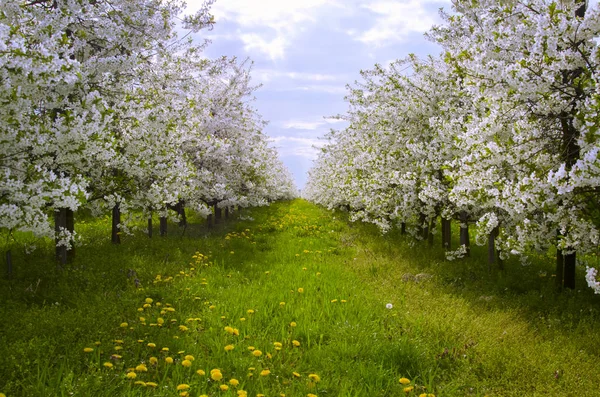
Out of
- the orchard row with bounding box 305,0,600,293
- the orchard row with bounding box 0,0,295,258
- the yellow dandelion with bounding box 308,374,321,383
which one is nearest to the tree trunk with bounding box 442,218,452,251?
the orchard row with bounding box 305,0,600,293

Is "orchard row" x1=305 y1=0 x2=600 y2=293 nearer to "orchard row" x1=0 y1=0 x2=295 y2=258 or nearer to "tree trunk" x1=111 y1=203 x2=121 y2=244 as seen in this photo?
"orchard row" x1=0 y1=0 x2=295 y2=258

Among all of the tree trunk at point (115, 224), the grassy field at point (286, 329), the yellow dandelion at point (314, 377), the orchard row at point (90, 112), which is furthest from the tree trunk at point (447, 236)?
the tree trunk at point (115, 224)

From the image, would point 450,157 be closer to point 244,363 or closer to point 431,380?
point 431,380

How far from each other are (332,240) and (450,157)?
702 cm

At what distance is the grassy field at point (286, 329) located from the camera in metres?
5.39

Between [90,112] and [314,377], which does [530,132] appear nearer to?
[314,377]

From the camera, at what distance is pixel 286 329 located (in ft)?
23.7

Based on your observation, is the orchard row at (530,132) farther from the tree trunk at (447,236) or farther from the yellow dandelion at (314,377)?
the yellow dandelion at (314,377)

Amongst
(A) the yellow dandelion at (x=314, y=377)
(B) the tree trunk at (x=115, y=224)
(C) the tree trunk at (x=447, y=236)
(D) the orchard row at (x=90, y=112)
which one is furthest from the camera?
(C) the tree trunk at (x=447, y=236)

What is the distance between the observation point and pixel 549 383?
5.90 meters

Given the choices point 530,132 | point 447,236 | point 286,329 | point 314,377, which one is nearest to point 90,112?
point 286,329

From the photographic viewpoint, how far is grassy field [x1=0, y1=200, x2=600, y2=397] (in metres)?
5.39

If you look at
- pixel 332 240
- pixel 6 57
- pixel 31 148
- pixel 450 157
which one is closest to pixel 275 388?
pixel 6 57

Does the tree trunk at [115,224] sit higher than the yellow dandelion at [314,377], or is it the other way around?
the tree trunk at [115,224]
